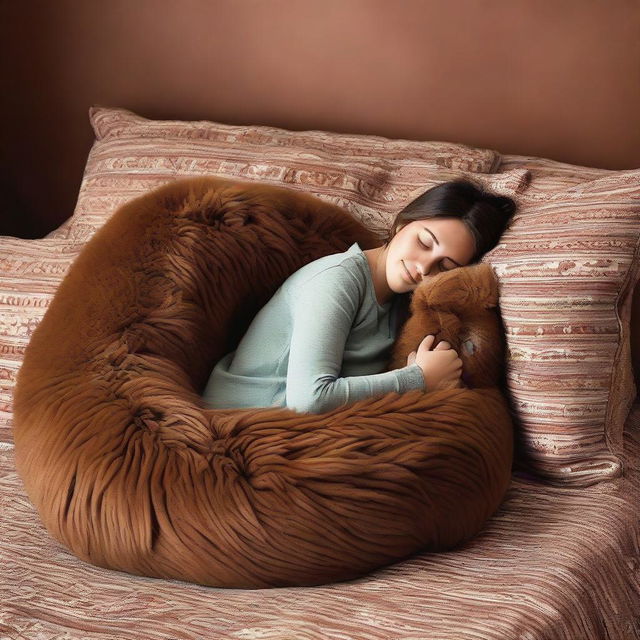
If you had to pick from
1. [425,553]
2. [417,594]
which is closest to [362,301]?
[425,553]

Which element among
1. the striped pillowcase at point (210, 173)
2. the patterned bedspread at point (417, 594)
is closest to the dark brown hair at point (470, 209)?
the striped pillowcase at point (210, 173)

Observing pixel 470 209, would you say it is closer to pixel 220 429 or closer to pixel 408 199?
pixel 408 199

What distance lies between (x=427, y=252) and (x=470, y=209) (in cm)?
11

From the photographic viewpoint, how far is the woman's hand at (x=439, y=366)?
1385 millimetres

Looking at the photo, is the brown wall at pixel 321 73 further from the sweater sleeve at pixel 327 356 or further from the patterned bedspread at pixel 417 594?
the patterned bedspread at pixel 417 594

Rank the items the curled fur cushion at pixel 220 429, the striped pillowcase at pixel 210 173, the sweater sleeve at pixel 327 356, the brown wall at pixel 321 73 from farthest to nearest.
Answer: the brown wall at pixel 321 73
the striped pillowcase at pixel 210 173
the sweater sleeve at pixel 327 356
the curled fur cushion at pixel 220 429

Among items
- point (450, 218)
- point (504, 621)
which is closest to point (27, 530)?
point (504, 621)

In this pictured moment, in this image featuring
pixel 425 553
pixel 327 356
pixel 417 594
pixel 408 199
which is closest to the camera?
pixel 417 594

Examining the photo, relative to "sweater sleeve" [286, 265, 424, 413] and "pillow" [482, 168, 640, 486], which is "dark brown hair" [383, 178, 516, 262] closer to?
"pillow" [482, 168, 640, 486]

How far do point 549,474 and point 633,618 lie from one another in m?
0.26

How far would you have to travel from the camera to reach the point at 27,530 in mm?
1342

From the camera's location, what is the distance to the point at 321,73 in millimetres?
2158

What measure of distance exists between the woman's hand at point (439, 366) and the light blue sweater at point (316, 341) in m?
0.01

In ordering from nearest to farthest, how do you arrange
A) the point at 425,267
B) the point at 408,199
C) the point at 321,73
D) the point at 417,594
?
the point at 417,594 < the point at 425,267 < the point at 408,199 < the point at 321,73
